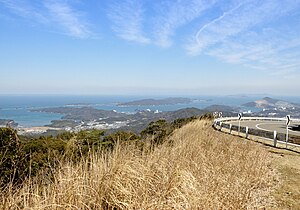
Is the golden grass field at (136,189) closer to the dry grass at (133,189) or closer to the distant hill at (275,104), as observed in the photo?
the dry grass at (133,189)

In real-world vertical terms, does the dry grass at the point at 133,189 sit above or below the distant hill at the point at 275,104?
above

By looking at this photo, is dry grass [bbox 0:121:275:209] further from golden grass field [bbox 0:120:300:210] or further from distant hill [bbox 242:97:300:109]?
distant hill [bbox 242:97:300:109]

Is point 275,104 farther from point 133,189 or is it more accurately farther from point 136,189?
point 133,189

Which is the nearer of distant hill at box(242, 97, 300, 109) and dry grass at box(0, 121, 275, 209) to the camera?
dry grass at box(0, 121, 275, 209)

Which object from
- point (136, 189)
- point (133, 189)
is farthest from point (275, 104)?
point (133, 189)

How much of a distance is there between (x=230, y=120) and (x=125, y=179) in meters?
28.0

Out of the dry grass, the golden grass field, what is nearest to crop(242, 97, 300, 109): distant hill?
the golden grass field

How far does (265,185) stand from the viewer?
7125 mm

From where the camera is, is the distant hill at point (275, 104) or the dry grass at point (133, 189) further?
the distant hill at point (275, 104)

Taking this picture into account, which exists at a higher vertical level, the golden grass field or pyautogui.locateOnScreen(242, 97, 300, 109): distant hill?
the golden grass field

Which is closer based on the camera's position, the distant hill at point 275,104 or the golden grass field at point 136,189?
the golden grass field at point 136,189

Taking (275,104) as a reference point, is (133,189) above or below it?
above

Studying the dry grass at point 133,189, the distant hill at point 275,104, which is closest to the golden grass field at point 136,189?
the dry grass at point 133,189

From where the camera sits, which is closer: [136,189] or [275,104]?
[136,189]
